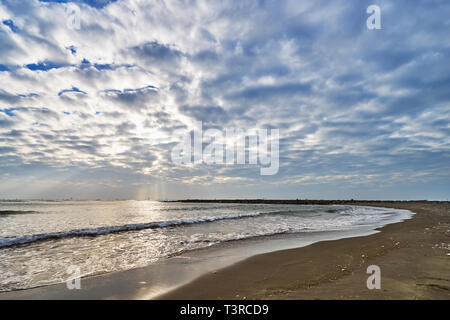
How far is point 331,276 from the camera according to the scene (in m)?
6.07

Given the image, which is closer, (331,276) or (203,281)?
(331,276)

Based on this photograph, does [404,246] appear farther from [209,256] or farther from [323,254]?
[209,256]

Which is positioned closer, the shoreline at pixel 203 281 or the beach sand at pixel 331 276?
the beach sand at pixel 331 276

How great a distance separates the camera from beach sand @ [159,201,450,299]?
4762mm

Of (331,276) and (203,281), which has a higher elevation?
(331,276)

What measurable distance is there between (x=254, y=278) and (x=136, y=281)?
3351 mm

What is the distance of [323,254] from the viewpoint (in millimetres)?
9062

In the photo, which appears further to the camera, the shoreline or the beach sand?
the shoreline

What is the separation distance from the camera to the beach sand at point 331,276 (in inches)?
187
